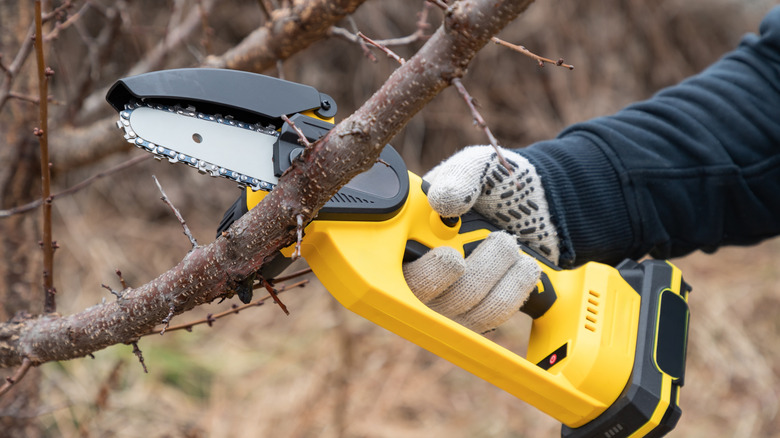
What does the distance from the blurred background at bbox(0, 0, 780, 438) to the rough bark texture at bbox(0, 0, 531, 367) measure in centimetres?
55

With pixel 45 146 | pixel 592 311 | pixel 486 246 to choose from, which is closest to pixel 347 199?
pixel 486 246

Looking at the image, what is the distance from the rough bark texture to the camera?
0.73 m

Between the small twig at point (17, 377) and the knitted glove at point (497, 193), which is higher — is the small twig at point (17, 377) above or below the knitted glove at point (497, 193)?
below

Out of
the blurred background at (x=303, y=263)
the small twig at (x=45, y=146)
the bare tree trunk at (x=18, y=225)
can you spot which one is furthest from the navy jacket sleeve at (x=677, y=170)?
the bare tree trunk at (x=18, y=225)

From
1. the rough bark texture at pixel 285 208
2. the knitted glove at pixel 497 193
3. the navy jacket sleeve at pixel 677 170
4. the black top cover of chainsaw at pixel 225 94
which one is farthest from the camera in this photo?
the navy jacket sleeve at pixel 677 170

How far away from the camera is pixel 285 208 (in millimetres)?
884

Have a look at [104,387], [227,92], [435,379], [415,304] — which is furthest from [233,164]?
[435,379]

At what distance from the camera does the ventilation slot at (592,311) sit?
4.39ft

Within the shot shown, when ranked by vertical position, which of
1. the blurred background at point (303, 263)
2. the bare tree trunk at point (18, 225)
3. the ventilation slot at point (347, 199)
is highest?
the ventilation slot at point (347, 199)

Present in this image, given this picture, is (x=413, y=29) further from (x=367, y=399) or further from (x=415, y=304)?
(x=415, y=304)

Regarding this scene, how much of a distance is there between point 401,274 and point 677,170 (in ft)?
2.69

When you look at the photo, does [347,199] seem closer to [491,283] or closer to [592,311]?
[491,283]

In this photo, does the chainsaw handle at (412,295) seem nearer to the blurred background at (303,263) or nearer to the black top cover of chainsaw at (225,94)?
the black top cover of chainsaw at (225,94)

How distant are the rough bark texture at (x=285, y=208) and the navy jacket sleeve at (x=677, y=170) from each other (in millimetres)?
755
